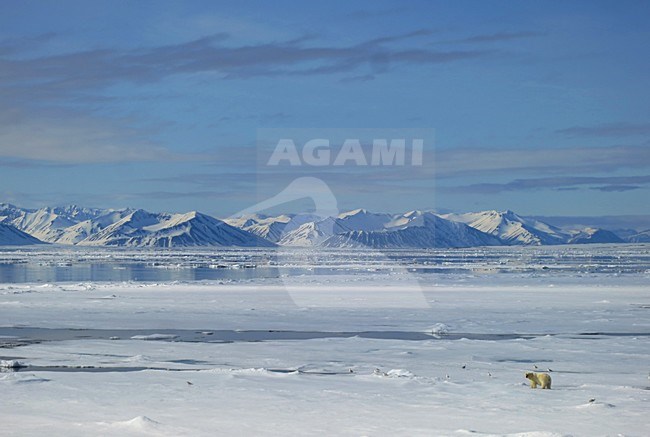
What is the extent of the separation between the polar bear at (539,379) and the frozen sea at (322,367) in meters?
0.16

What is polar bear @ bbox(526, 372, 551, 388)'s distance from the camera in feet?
32.3

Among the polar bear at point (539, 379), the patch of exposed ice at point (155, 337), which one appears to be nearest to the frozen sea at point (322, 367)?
the patch of exposed ice at point (155, 337)

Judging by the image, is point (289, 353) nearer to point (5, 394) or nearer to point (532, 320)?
point (5, 394)

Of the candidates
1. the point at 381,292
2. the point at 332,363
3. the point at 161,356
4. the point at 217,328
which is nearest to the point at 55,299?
the point at 217,328

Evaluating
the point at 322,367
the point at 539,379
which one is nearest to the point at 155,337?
the point at 322,367

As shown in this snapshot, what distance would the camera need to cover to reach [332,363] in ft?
40.9

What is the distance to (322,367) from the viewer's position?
39.5ft

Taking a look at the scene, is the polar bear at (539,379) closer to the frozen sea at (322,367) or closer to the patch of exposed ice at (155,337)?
the frozen sea at (322,367)

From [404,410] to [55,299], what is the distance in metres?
19.7

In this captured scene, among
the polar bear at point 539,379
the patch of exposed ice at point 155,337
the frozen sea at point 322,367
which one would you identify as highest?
the polar bear at point 539,379

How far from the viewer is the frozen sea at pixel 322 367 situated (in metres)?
8.05

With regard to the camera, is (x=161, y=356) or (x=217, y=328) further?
(x=217, y=328)

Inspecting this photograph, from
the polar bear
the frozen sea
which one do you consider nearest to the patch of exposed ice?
the frozen sea

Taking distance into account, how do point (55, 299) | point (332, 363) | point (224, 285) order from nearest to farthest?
point (332, 363) → point (55, 299) → point (224, 285)
